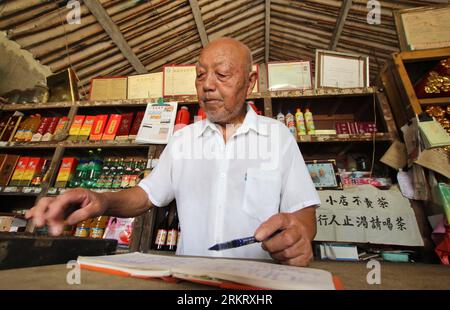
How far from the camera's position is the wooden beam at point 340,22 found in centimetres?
300

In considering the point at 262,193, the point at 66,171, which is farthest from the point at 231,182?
the point at 66,171

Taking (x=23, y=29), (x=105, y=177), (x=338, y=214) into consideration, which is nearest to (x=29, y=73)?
(x=23, y=29)

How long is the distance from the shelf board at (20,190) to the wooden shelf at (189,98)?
892mm

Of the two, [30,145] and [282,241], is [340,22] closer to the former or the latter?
[282,241]

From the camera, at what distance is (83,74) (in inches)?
133

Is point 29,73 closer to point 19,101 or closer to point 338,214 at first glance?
point 19,101

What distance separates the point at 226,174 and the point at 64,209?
765mm

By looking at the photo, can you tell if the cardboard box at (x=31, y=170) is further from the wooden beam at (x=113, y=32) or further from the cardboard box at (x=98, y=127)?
the wooden beam at (x=113, y=32)

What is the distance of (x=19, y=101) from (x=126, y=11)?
1.69 m

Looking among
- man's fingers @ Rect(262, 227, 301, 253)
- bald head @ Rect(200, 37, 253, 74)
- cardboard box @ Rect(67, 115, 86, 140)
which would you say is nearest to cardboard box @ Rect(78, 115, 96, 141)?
cardboard box @ Rect(67, 115, 86, 140)

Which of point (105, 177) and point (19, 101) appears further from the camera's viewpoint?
point (19, 101)

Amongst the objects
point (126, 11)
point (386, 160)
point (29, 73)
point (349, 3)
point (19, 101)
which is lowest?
point (386, 160)
